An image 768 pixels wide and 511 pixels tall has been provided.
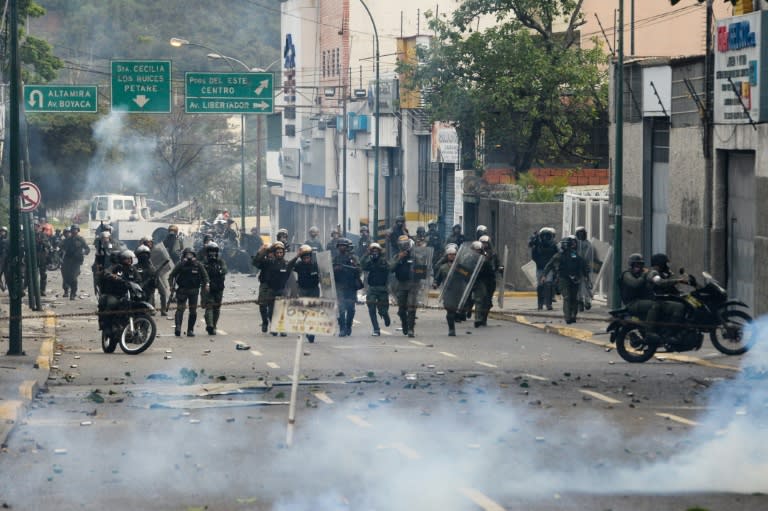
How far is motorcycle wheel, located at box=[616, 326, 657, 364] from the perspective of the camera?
20.4 metres

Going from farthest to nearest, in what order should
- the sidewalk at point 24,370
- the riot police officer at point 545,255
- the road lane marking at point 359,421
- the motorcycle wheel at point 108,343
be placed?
the riot police officer at point 545,255
the motorcycle wheel at point 108,343
the sidewalk at point 24,370
the road lane marking at point 359,421

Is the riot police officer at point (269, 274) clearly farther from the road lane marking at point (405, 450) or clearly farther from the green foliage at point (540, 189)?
the green foliage at point (540, 189)

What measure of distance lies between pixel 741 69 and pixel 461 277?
20.8ft

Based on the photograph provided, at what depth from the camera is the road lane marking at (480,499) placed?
10094mm

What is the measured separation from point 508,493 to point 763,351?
9452 mm

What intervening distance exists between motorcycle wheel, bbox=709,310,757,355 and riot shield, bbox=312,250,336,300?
757 centimetres

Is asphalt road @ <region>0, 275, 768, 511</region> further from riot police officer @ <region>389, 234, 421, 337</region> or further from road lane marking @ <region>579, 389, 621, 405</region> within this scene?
riot police officer @ <region>389, 234, 421, 337</region>

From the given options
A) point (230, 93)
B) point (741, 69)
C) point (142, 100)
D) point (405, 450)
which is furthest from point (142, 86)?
point (405, 450)

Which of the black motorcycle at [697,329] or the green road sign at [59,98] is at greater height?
the green road sign at [59,98]

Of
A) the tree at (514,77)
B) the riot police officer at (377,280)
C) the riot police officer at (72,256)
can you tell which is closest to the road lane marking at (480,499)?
the riot police officer at (377,280)

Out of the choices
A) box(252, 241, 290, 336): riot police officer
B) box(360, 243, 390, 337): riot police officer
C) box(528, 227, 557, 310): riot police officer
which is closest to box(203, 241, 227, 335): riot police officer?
box(252, 241, 290, 336): riot police officer

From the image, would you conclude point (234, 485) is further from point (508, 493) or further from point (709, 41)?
point (709, 41)

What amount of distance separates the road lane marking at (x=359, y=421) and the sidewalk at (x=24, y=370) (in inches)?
130

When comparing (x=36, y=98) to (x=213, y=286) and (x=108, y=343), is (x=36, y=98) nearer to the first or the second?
(x=213, y=286)
